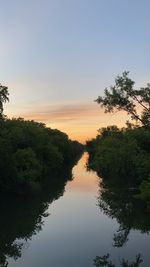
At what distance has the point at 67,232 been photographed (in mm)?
36969

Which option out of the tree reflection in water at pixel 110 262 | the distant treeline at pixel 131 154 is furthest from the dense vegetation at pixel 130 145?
the tree reflection in water at pixel 110 262

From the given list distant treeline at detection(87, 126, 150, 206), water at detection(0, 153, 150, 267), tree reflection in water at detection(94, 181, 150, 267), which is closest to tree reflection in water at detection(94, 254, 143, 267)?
tree reflection in water at detection(94, 181, 150, 267)

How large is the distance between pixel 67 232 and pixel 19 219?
26.3ft

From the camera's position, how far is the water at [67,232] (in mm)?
29197

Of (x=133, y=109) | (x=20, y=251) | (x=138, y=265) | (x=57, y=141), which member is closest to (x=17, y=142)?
(x=133, y=109)

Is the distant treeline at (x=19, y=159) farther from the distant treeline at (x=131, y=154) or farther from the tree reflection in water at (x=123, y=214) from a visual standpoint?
the distant treeline at (x=131, y=154)

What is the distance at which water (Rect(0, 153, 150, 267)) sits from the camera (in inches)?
1149

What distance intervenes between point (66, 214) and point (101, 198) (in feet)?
39.1

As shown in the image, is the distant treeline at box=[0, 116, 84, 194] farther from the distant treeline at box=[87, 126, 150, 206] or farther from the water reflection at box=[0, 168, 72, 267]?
the distant treeline at box=[87, 126, 150, 206]

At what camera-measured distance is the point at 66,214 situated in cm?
4628

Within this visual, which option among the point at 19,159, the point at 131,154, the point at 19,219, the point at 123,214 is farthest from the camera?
the point at 19,159

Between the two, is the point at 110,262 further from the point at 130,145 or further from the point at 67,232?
the point at 130,145

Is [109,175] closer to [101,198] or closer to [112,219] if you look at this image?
[101,198]

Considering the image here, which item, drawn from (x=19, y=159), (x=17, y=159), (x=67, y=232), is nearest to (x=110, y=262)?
(x=67, y=232)
